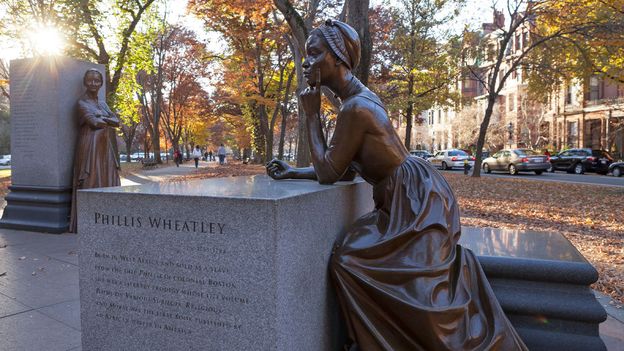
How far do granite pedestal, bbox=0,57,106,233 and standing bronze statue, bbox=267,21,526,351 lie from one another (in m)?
6.35

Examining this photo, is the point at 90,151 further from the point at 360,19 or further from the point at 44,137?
the point at 360,19

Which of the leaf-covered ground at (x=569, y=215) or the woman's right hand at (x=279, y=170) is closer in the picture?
the woman's right hand at (x=279, y=170)

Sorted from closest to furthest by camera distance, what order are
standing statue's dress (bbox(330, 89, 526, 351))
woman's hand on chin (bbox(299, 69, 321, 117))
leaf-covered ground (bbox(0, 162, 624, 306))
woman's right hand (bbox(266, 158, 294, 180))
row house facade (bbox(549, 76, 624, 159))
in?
standing statue's dress (bbox(330, 89, 526, 351)) → woman's hand on chin (bbox(299, 69, 321, 117)) → woman's right hand (bbox(266, 158, 294, 180)) → leaf-covered ground (bbox(0, 162, 624, 306)) → row house facade (bbox(549, 76, 624, 159))

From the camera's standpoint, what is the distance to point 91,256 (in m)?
2.96

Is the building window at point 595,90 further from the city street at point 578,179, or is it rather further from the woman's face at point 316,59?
the woman's face at point 316,59

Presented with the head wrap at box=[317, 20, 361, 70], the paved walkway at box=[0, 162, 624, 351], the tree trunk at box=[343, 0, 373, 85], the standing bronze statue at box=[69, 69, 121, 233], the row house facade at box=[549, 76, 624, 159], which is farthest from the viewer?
the row house facade at box=[549, 76, 624, 159]

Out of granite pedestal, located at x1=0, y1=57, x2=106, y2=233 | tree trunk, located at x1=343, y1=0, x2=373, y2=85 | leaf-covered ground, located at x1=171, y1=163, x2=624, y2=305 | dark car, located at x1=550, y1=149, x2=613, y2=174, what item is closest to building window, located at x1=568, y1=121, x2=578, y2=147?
dark car, located at x1=550, y1=149, x2=613, y2=174

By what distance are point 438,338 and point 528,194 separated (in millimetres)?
14449

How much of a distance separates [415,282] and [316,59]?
1.57 meters

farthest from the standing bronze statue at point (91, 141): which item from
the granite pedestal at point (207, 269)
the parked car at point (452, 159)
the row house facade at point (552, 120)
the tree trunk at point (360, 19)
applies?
the row house facade at point (552, 120)

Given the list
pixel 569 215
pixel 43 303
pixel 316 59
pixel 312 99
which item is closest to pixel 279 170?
pixel 312 99

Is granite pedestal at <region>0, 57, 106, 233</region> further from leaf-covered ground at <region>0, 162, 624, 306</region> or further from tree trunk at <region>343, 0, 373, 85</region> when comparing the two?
leaf-covered ground at <region>0, 162, 624, 306</region>

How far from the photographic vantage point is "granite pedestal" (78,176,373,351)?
8.11 ft

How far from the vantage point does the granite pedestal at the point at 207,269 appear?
2.47 meters
